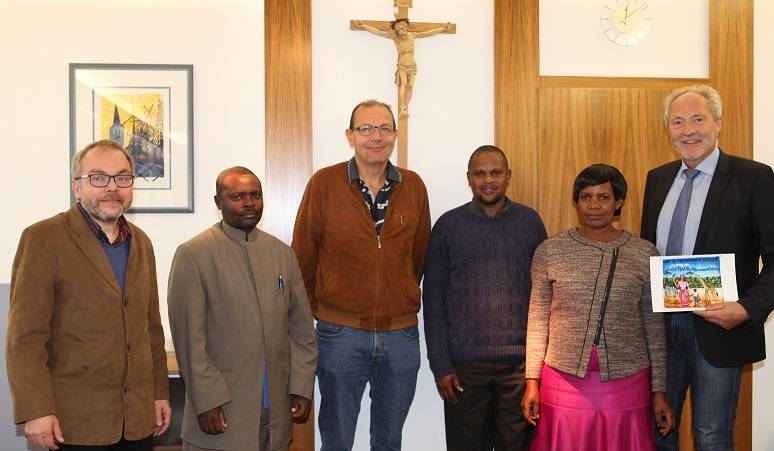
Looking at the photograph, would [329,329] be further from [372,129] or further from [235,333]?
[372,129]

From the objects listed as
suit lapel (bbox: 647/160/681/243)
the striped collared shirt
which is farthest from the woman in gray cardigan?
the striped collared shirt

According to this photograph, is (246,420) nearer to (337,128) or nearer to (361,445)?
(361,445)

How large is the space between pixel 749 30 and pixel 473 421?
269 cm

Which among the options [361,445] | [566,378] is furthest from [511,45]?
[361,445]

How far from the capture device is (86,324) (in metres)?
2.07

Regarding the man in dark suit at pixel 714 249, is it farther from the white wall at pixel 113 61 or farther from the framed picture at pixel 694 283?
the white wall at pixel 113 61

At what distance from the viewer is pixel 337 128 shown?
357 centimetres

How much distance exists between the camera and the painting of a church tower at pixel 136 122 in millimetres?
3510

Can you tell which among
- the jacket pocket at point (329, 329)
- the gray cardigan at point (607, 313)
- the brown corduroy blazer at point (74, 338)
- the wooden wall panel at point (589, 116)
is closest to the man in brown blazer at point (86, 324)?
the brown corduroy blazer at point (74, 338)

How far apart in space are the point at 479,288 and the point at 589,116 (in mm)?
1396

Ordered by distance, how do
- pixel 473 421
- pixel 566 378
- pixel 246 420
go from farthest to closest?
pixel 473 421 < pixel 566 378 < pixel 246 420

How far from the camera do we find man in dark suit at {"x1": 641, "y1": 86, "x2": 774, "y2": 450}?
2.47m

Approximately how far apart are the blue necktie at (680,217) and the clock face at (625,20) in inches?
51.8

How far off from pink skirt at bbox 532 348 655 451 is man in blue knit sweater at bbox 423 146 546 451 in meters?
0.28
